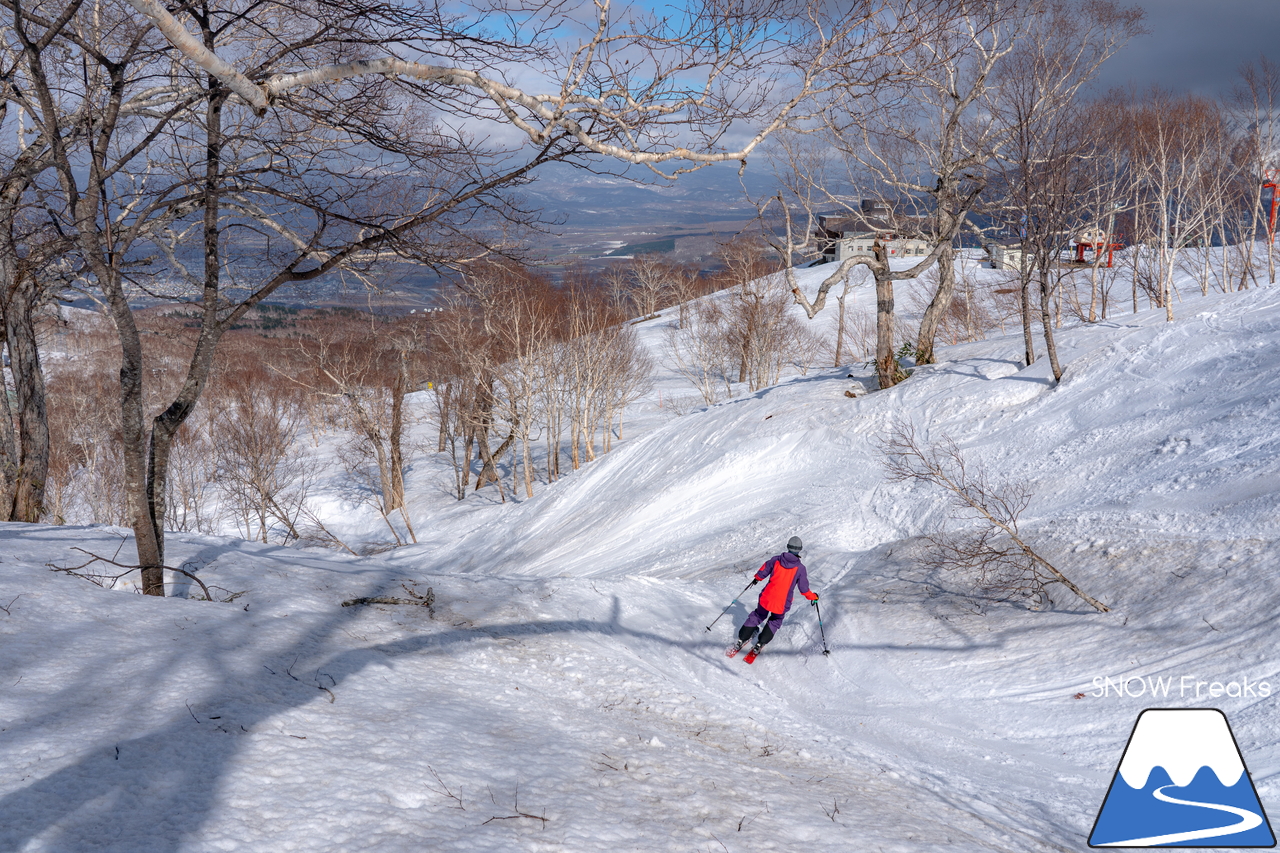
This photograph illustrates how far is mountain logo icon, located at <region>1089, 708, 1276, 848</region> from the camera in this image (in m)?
4.68

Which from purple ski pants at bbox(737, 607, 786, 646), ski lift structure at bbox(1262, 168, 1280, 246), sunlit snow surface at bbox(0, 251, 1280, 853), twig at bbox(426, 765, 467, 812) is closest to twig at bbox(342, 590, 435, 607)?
sunlit snow surface at bbox(0, 251, 1280, 853)

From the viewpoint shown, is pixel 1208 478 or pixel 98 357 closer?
pixel 1208 478

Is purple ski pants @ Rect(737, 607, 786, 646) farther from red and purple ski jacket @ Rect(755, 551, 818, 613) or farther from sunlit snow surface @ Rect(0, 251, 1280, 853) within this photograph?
sunlit snow surface @ Rect(0, 251, 1280, 853)

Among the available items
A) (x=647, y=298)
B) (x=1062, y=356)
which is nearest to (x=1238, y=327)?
(x=1062, y=356)

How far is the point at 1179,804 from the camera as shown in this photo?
15.4 feet

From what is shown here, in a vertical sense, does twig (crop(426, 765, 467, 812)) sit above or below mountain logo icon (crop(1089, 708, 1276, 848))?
above

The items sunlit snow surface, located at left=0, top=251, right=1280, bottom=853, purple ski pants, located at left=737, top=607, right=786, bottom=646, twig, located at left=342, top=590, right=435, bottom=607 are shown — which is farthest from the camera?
purple ski pants, located at left=737, top=607, right=786, bottom=646

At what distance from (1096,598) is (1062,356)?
9.87 metres

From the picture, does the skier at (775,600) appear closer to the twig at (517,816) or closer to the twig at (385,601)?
the twig at (385,601)

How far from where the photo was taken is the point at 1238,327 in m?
14.7

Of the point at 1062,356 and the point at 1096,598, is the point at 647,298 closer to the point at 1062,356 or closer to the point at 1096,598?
the point at 1062,356

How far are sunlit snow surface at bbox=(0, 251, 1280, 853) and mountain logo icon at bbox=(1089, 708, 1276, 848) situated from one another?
1.20ft

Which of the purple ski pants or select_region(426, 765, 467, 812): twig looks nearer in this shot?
select_region(426, 765, 467, 812): twig

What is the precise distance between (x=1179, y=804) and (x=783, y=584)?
486 cm
